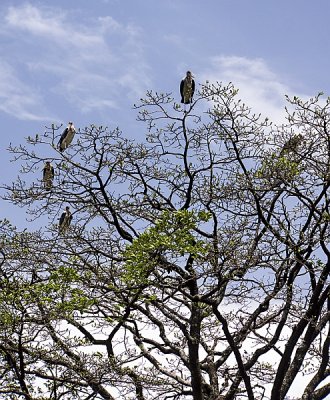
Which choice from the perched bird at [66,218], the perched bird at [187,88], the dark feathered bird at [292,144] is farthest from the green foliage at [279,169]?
the perched bird at [66,218]

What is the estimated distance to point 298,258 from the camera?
41.7 feet

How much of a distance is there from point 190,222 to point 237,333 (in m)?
3.35

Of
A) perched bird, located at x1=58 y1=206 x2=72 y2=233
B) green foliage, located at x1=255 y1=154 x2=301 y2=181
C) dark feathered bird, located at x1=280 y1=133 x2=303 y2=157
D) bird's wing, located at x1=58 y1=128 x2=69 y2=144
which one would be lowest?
green foliage, located at x1=255 y1=154 x2=301 y2=181

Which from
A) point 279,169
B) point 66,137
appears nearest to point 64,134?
point 66,137

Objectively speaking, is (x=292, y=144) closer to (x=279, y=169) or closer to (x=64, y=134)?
(x=279, y=169)

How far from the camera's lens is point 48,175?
47.3ft

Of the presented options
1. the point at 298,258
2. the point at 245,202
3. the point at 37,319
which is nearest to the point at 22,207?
the point at 37,319

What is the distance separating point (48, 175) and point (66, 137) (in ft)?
3.00

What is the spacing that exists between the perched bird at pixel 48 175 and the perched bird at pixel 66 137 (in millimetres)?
419

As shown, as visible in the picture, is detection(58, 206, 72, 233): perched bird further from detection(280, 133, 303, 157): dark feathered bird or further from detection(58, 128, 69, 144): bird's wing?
detection(280, 133, 303, 157): dark feathered bird

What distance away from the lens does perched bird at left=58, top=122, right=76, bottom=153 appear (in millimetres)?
14367

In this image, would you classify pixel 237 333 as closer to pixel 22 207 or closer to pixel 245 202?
pixel 245 202

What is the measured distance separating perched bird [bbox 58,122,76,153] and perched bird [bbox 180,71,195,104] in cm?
240

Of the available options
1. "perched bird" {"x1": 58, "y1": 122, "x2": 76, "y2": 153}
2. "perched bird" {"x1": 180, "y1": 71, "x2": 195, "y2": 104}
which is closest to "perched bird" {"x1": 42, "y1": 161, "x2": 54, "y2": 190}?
"perched bird" {"x1": 58, "y1": 122, "x2": 76, "y2": 153}
